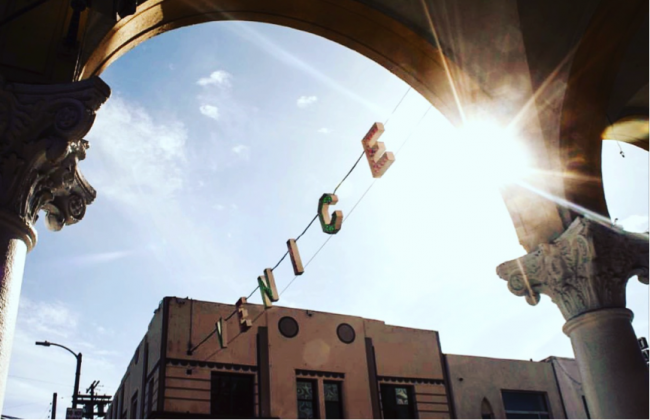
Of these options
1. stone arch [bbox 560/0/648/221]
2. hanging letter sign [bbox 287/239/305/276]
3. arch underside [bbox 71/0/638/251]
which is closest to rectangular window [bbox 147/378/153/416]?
hanging letter sign [bbox 287/239/305/276]

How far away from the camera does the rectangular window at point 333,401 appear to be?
768 inches

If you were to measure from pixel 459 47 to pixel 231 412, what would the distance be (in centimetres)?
1467

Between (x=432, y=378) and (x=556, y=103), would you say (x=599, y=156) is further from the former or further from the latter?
(x=432, y=378)

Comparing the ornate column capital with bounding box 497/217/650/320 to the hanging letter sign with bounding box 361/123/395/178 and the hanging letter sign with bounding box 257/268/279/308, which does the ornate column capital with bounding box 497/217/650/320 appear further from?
the hanging letter sign with bounding box 257/268/279/308

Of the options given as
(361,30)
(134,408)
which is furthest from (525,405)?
(361,30)

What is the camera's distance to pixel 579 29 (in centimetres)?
643

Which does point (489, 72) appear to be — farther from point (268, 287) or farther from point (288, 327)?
point (288, 327)

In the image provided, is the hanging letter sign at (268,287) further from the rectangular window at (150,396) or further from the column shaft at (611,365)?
the column shaft at (611,365)

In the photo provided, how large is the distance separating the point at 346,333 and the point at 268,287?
8.39 metres

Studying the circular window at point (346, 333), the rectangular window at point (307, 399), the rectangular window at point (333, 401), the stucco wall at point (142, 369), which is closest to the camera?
the stucco wall at point (142, 369)

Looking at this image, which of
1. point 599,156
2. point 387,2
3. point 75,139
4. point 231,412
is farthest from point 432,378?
point 75,139

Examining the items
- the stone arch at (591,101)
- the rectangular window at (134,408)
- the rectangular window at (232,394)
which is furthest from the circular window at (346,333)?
the stone arch at (591,101)

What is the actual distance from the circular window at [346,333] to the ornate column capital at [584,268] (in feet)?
49.7

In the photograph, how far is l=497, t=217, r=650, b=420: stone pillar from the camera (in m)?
5.33
